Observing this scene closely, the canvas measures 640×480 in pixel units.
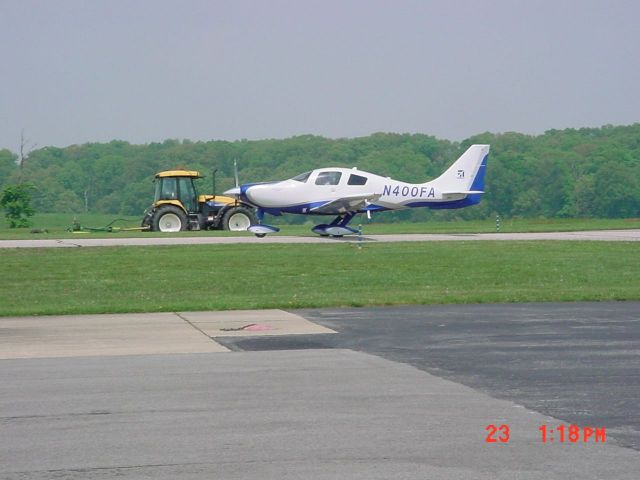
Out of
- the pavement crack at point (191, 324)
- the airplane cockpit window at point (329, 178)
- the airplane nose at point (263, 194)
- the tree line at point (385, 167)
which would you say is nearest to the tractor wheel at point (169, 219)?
the airplane nose at point (263, 194)

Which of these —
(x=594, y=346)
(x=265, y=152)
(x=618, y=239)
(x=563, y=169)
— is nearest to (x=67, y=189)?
(x=265, y=152)

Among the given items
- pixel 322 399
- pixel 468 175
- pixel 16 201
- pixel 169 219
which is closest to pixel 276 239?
pixel 169 219

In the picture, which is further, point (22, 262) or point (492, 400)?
point (22, 262)

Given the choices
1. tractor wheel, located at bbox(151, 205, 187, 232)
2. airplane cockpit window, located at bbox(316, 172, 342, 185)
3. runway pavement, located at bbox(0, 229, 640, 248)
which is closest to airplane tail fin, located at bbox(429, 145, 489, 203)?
runway pavement, located at bbox(0, 229, 640, 248)

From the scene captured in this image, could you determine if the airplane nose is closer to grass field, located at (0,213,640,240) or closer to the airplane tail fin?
grass field, located at (0,213,640,240)

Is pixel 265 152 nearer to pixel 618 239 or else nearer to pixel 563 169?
pixel 563 169

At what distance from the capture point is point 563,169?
5182 inches

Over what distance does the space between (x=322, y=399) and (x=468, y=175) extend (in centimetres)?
3464

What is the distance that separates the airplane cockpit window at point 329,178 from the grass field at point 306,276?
656cm

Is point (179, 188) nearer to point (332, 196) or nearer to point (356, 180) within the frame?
point (332, 196)

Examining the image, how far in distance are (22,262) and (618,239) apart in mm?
19635

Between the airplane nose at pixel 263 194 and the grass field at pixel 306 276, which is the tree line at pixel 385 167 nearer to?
the airplane nose at pixel 263 194
